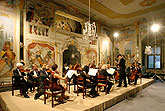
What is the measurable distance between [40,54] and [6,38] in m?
1.92

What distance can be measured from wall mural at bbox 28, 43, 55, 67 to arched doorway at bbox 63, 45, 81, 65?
3.65ft

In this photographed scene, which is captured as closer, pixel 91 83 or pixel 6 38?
pixel 91 83

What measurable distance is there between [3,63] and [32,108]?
356 centimetres

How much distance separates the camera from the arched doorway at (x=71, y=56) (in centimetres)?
839

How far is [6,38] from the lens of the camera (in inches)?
226

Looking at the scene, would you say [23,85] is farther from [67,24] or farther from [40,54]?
[67,24]

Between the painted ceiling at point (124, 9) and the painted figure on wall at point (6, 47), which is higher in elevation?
the painted ceiling at point (124, 9)

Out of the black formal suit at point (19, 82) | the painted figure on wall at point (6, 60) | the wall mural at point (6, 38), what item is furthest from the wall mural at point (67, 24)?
the black formal suit at point (19, 82)

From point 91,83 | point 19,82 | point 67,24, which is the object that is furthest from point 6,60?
point 67,24

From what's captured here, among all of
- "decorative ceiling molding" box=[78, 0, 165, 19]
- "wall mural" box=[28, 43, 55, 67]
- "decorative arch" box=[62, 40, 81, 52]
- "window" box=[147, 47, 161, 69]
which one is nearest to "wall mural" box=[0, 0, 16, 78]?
"wall mural" box=[28, 43, 55, 67]

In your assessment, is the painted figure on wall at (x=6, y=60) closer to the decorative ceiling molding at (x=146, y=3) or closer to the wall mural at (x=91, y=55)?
the wall mural at (x=91, y=55)

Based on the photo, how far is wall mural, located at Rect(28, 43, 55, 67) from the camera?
6.51 m

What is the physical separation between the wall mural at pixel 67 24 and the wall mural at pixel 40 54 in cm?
193

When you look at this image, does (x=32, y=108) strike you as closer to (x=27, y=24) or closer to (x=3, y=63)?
(x=3, y=63)
